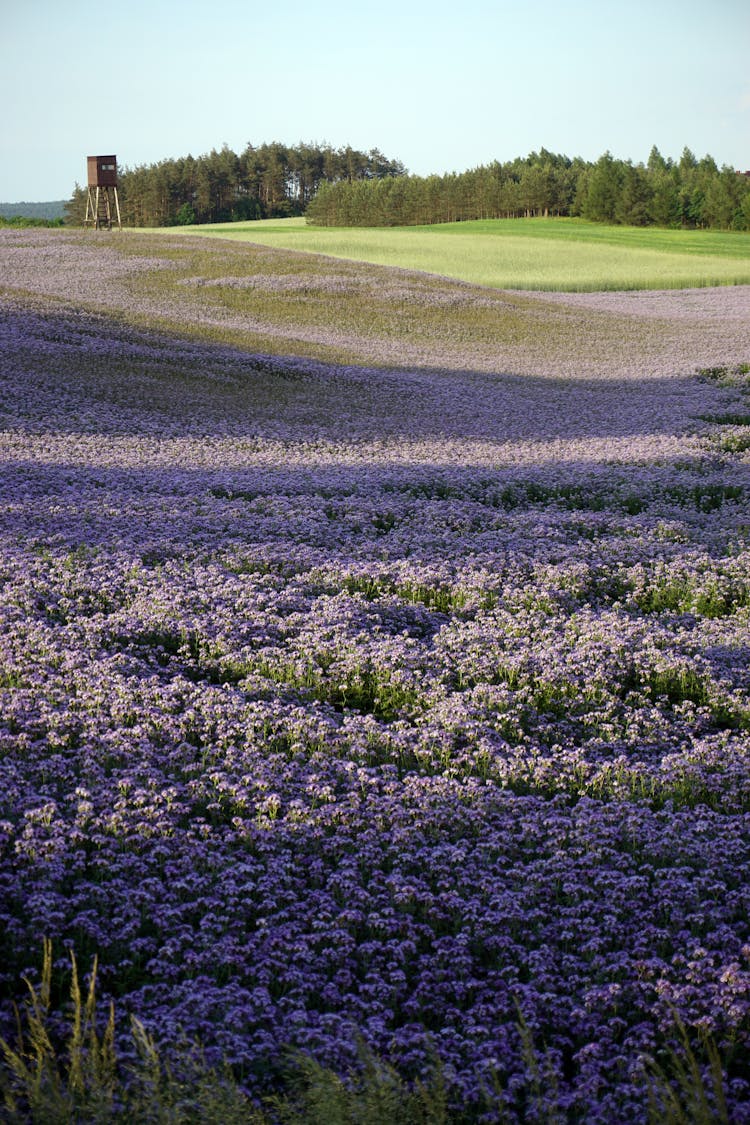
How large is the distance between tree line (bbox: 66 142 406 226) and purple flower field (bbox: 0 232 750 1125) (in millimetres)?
112969

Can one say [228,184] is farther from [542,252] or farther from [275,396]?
[275,396]

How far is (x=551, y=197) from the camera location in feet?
377

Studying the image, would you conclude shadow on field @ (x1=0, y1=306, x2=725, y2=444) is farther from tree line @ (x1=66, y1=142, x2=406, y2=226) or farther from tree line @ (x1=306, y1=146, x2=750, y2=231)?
tree line @ (x1=66, y1=142, x2=406, y2=226)

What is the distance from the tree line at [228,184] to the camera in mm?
118812

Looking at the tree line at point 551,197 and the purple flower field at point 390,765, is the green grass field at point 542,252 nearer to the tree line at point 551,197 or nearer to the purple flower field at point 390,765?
the tree line at point 551,197

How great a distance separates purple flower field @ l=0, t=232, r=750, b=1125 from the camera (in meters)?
4.63

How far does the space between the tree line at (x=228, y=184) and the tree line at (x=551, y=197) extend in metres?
16.1

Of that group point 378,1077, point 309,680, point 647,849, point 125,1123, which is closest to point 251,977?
point 125,1123

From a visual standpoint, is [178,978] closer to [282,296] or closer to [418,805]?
[418,805]

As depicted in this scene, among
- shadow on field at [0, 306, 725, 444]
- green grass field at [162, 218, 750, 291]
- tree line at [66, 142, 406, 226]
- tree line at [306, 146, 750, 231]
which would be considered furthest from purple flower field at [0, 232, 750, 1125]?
tree line at [66, 142, 406, 226]

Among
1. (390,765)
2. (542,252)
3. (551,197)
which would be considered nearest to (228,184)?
(551,197)

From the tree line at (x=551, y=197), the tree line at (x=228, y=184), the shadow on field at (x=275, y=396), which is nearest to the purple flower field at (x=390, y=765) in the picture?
the shadow on field at (x=275, y=396)

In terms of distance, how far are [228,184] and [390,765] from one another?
12892 cm

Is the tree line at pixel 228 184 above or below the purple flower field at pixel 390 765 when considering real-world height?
above
